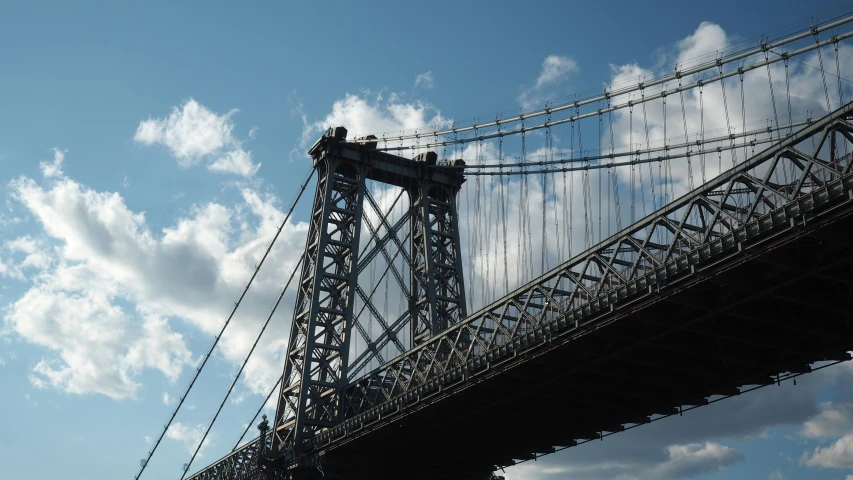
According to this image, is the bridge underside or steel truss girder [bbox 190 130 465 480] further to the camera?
steel truss girder [bbox 190 130 465 480]

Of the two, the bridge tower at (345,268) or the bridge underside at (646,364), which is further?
the bridge tower at (345,268)

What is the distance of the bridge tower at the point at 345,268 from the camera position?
241 ft

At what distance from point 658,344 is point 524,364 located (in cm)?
786

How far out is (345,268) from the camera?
78.8m

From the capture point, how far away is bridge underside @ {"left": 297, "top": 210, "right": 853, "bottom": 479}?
4175cm

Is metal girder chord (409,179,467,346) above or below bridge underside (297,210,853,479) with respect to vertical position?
above

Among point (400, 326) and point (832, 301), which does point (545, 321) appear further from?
point (400, 326)

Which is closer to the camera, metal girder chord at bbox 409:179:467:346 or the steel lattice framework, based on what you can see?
the steel lattice framework

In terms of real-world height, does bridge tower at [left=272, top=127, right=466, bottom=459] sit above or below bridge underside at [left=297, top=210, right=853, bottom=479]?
above

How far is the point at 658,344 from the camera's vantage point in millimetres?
49000

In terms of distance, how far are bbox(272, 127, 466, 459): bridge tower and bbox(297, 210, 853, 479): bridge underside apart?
5.82 m

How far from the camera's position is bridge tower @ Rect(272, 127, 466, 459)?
7350 centimetres

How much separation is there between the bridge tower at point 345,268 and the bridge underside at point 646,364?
19.1ft

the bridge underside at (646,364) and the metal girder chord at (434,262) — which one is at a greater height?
the metal girder chord at (434,262)
